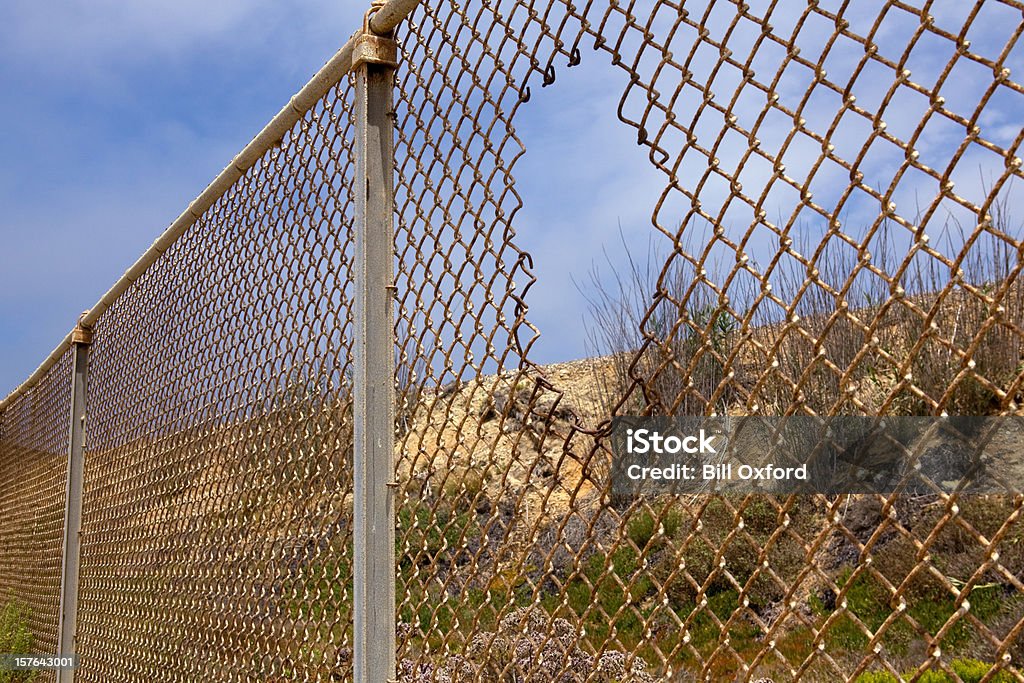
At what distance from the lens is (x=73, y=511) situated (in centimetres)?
579

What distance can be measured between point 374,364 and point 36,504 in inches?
221

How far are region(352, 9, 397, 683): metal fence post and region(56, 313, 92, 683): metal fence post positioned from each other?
13.2ft

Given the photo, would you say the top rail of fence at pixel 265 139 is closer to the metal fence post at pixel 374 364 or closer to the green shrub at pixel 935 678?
the metal fence post at pixel 374 364

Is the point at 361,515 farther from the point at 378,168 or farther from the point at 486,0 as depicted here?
the point at 486,0

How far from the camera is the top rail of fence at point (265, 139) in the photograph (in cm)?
262

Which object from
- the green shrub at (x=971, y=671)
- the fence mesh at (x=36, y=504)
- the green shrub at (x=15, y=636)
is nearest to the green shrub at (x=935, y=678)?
the green shrub at (x=971, y=671)

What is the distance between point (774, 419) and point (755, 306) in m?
0.35

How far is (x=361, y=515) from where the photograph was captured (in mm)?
2480

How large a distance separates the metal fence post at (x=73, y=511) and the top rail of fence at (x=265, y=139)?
318 millimetres

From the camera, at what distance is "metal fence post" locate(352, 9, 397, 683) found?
2.41 meters
